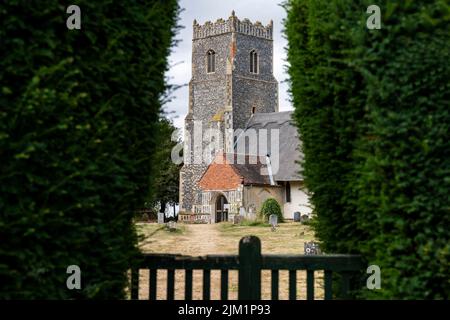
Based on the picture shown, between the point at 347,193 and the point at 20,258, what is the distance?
10.1ft

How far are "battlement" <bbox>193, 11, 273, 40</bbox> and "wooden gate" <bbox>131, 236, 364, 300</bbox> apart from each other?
49.1m

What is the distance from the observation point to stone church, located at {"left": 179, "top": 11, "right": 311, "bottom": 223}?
45.7m

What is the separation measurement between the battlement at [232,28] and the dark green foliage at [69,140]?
49457mm

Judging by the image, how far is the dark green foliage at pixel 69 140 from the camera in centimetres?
422

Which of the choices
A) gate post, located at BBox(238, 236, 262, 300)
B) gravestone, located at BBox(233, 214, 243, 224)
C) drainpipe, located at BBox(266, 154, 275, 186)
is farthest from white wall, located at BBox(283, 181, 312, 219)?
gate post, located at BBox(238, 236, 262, 300)

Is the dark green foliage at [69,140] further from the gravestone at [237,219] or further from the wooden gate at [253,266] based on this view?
the gravestone at [237,219]

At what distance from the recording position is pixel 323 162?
5.93m

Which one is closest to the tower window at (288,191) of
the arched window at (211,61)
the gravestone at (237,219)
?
the gravestone at (237,219)

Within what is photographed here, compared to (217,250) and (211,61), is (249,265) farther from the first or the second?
(211,61)

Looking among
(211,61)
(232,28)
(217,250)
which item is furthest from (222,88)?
(217,250)

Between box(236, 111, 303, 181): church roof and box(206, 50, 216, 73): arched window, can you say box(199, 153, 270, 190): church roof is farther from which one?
box(206, 50, 216, 73): arched window

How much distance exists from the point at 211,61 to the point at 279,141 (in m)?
11.0
